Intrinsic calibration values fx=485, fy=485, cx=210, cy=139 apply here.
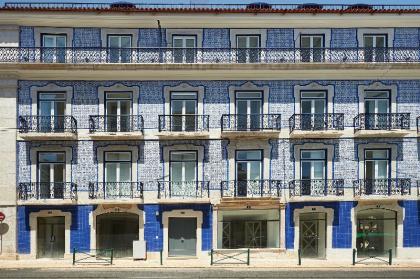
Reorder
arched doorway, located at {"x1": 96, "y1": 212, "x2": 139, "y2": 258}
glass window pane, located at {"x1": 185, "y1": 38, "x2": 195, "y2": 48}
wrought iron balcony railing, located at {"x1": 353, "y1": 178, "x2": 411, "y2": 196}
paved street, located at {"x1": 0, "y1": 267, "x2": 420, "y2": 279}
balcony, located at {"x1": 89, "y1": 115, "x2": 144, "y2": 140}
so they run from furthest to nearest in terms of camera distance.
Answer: glass window pane, located at {"x1": 185, "y1": 38, "x2": 195, "y2": 48} < arched doorway, located at {"x1": 96, "y1": 212, "x2": 139, "y2": 258} < wrought iron balcony railing, located at {"x1": 353, "y1": 178, "x2": 411, "y2": 196} < balcony, located at {"x1": 89, "y1": 115, "x2": 144, "y2": 140} < paved street, located at {"x1": 0, "y1": 267, "x2": 420, "y2": 279}

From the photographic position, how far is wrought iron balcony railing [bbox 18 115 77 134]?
20.9 m

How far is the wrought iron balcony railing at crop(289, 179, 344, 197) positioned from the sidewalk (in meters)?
2.90

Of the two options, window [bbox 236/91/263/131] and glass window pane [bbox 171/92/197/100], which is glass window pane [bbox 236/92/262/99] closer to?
window [bbox 236/91/263/131]

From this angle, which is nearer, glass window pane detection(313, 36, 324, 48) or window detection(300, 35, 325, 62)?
window detection(300, 35, 325, 62)

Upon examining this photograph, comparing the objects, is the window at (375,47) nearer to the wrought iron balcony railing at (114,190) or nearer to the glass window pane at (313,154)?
the glass window pane at (313,154)

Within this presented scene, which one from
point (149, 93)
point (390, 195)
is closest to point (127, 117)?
point (149, 93)

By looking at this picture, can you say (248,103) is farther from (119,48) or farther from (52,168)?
(52,168)

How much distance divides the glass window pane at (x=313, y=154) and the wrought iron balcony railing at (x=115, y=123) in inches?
286

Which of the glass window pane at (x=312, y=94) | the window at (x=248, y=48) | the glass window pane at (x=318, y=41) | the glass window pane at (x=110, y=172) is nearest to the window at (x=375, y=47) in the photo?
the glass window pane at (x=318, y=41)

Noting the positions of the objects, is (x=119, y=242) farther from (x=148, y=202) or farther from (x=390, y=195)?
(x=390, y=195)

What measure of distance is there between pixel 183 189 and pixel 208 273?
176 inches

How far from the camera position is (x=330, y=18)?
21.3 m

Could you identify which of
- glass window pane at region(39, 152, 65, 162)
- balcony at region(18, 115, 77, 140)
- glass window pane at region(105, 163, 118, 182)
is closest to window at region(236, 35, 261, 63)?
glass window pane at region(105, 163, 118, 182)

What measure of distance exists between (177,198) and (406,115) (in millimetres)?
10666
